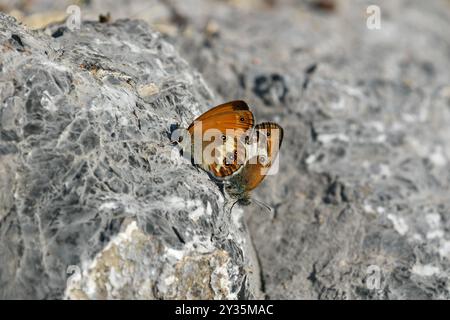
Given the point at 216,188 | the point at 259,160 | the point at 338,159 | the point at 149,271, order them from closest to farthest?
the point at 149,271 < the point at 216,188 < the point at 259,160 < the point at 338,159

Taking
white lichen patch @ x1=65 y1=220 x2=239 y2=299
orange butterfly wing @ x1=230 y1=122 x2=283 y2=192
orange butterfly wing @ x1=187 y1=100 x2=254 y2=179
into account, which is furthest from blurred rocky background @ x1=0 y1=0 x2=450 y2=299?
orange butterfly wing @ x1=230 y1=122 x2=283 y2=192

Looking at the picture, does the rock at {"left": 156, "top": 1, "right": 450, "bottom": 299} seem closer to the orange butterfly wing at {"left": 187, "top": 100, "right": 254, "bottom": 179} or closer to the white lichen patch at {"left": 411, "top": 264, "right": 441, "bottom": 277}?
the white lichen patch at {"left": 411, "top": 264, "right": 441, "bottom": 277}

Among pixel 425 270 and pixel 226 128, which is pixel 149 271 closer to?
pixel 226 128

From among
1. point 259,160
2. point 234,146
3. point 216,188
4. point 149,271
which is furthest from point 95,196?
point 259,160

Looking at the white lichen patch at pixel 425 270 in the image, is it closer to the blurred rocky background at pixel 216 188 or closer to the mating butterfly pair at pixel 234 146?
the blurred rocky background at pixel 216 188

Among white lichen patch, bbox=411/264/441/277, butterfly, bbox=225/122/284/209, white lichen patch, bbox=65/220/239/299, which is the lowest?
white lichen patch, bbox=411/264/441/277

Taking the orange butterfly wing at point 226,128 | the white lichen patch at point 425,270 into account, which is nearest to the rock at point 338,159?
the white lichen patch at point 425,270

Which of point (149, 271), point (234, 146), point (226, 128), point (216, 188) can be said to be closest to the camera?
point (149, 271)
